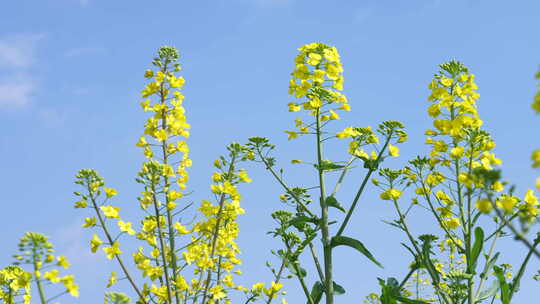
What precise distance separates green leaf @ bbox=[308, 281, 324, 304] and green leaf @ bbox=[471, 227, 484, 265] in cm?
115

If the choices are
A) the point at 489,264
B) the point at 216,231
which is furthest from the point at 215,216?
the point at 489,264

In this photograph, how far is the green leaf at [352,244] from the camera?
14.0 ft

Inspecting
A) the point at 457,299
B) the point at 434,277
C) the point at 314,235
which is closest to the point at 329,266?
the point at 314,235

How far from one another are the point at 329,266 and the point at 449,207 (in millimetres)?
1076

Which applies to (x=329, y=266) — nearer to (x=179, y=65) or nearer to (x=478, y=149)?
(x=478, y=149)

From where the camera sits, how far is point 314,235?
15.1ft

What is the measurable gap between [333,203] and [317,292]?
0.73m

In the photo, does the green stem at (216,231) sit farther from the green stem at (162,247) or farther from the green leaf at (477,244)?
the green leaf at (477,244)

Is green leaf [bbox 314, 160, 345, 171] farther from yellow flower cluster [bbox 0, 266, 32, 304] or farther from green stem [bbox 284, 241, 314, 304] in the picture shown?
A: yellow flower cluster [bbox 0, 266, 32, 304]

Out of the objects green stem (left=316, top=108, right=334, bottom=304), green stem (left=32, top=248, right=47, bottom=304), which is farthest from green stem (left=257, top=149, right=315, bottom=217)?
green stem (left=32, top=248, right=47, bottom=304)

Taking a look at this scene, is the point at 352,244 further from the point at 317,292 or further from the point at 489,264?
the point at 489,264

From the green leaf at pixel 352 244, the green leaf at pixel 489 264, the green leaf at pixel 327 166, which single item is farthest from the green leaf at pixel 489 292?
the green leaf at pixel 327 166

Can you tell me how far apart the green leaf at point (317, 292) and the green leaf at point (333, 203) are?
64cm

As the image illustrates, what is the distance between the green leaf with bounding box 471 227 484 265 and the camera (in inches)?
160
